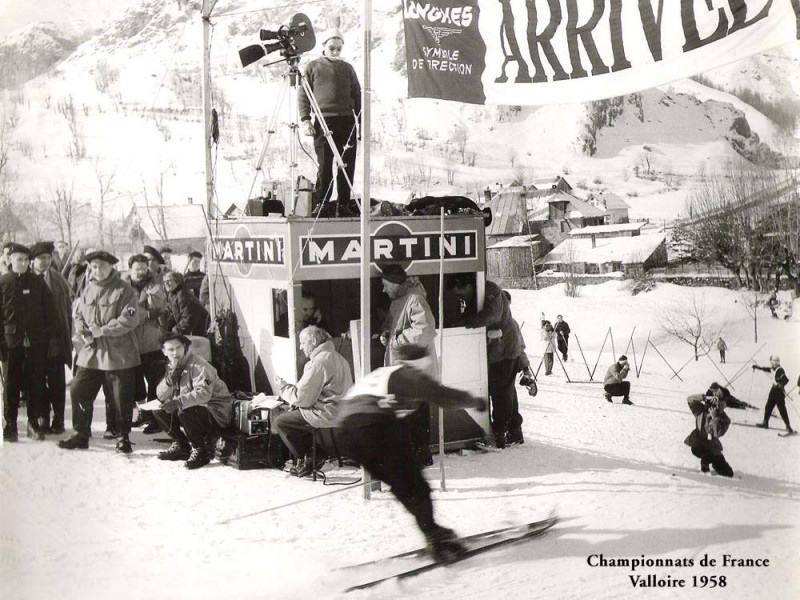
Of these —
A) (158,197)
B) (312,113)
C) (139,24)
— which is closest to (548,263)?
(312,113)

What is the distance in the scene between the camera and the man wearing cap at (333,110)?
3.99 m

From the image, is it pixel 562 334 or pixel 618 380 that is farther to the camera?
pixel 562 334

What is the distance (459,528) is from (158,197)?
9.01 ft

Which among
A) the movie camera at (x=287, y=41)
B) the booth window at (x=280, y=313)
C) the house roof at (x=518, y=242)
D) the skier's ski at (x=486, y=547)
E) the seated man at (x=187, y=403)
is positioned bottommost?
the skier's ski at (x=486, y=547)

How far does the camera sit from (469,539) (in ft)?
11.7

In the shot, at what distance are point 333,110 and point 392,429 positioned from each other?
5.91ft

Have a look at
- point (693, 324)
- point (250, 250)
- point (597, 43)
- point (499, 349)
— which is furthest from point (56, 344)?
point (693, 324)

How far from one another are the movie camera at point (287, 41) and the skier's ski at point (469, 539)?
8.18ft

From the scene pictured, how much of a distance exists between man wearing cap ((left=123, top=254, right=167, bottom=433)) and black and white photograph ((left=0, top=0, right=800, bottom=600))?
0.02 m

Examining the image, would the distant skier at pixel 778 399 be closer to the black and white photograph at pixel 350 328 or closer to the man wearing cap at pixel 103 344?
the black and white photograph at pixel 350 328

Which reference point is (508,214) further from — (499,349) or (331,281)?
(331,281)

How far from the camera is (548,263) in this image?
559 cm

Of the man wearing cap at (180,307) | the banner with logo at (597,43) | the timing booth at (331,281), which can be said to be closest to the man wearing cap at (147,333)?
the man wearing cap at (180,307)

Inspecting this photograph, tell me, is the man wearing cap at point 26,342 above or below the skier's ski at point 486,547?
above
